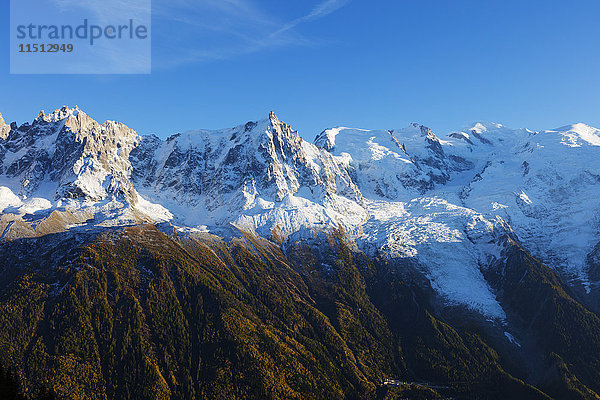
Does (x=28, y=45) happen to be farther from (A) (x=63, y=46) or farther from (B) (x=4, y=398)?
(B) (x=4, y=398)

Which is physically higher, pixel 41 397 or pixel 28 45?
pixel 28 45

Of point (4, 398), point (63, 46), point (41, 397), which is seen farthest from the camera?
point (63, 46)

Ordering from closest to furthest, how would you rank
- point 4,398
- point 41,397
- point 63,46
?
point 4,398 → point 41,397 → point 63,46

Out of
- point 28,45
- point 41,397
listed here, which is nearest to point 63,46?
point 28,45

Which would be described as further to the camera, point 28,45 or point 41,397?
point 28,45

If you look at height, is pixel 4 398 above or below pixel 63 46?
below

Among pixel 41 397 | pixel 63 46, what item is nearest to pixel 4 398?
pixel 41 397

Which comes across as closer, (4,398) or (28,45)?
(4,398)
